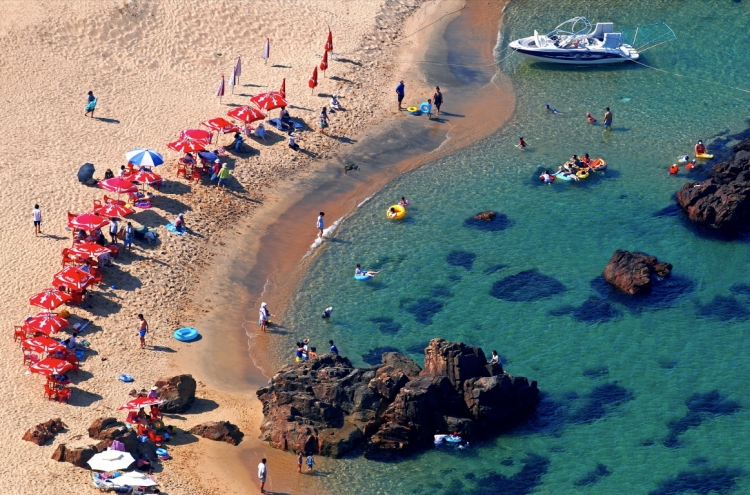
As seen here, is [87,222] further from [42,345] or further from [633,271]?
[633,271]

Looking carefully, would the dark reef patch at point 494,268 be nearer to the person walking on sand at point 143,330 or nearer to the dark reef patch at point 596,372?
the dark reef patch at point 596,372

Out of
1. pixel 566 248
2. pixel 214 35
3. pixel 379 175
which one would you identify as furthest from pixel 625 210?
pixel 214 35

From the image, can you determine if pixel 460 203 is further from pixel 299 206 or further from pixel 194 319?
pixel 194 319

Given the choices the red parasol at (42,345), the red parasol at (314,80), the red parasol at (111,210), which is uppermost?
the red parasol at (314,80)

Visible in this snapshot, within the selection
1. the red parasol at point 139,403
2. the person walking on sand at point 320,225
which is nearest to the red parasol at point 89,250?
the red parasol at point 139,403

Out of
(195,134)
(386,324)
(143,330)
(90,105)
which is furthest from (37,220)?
(386,324)

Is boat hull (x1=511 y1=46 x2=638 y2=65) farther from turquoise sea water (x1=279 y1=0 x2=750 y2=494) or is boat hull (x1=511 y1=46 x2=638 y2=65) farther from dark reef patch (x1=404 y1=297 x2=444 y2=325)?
dark reef patch (x1=404 y1=297 x2=444 y2=325)
